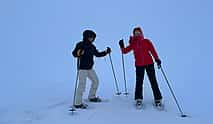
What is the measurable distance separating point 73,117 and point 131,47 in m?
2.14

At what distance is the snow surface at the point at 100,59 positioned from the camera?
26.8 ft

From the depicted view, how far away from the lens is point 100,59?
67.6 feet

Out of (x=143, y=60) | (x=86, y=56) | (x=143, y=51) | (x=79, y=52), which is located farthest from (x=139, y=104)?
(x=79, y=52)

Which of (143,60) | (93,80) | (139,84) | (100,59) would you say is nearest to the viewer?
(143,60)

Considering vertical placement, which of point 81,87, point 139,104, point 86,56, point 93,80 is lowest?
point 139,104

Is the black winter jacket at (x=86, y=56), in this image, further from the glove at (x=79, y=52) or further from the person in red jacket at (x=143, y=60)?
the person in red jacket at (x=143, y=60)

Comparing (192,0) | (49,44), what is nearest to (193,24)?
(192,0)

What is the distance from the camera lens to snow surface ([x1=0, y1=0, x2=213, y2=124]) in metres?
8.18

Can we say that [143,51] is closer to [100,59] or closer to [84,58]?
[84,58]

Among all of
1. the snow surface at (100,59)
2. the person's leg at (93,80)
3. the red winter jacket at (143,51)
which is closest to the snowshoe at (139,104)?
the snow surface at (100,59)

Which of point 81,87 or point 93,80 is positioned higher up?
point 93,80

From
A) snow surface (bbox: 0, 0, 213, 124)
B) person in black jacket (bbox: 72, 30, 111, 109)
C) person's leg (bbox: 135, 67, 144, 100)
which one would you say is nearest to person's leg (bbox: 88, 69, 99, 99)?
person in black jacket (bbox: 72, 30, 111, 109)

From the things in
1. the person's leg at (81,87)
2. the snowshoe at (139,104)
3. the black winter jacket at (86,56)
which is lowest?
the snowshoe at (139,104)

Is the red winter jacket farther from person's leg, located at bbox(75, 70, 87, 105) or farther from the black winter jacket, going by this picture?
person's leg, located at bbox(75, 70, 87, 105)
